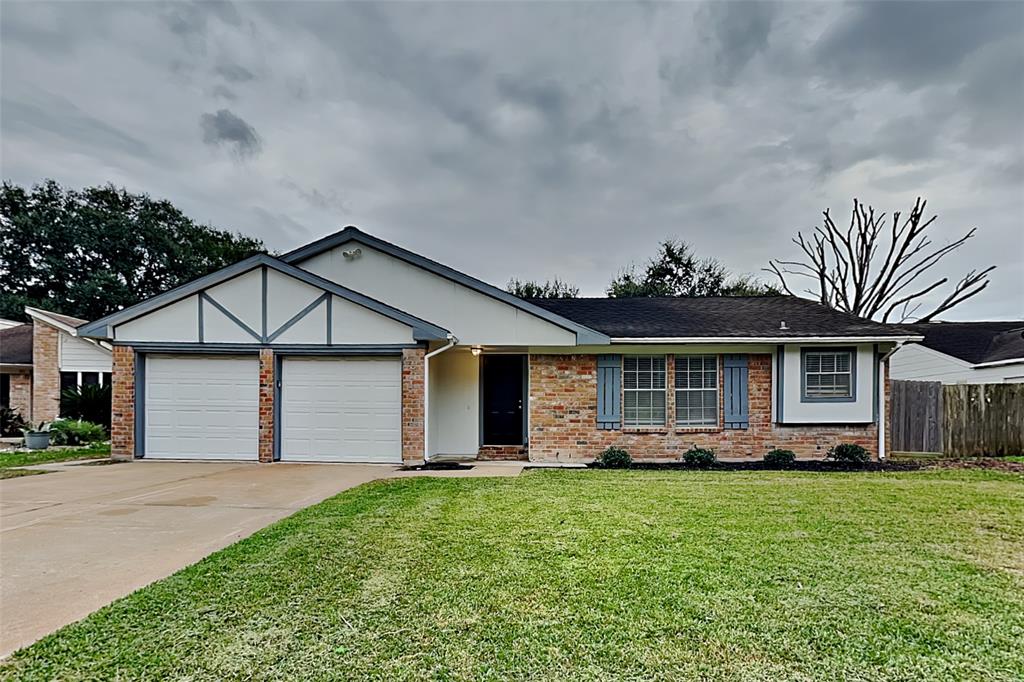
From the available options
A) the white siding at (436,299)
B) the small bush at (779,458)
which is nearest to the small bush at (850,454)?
the small bush at (779,458)

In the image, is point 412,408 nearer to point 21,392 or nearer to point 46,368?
point 46,368

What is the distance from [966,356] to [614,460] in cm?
1591

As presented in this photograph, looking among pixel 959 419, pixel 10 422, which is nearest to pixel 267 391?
pixel 10 422

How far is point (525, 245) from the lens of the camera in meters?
24.8

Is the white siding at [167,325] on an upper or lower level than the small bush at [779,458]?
upper

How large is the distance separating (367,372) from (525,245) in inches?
601

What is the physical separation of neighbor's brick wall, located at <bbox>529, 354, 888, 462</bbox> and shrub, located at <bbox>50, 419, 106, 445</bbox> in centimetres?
1179

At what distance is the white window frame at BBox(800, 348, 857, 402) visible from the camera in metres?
11.1

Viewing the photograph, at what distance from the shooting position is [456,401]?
470 inches

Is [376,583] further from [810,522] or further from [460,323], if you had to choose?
[460,323]

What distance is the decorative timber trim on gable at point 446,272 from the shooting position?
1073 centimetres

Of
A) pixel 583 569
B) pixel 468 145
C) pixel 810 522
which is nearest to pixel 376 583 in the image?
pixel 583 569

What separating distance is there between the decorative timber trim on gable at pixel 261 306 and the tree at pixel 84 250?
2418 centimetres

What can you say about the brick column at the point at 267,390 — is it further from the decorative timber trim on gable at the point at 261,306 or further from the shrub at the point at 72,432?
the shrub at the point at 72,432
